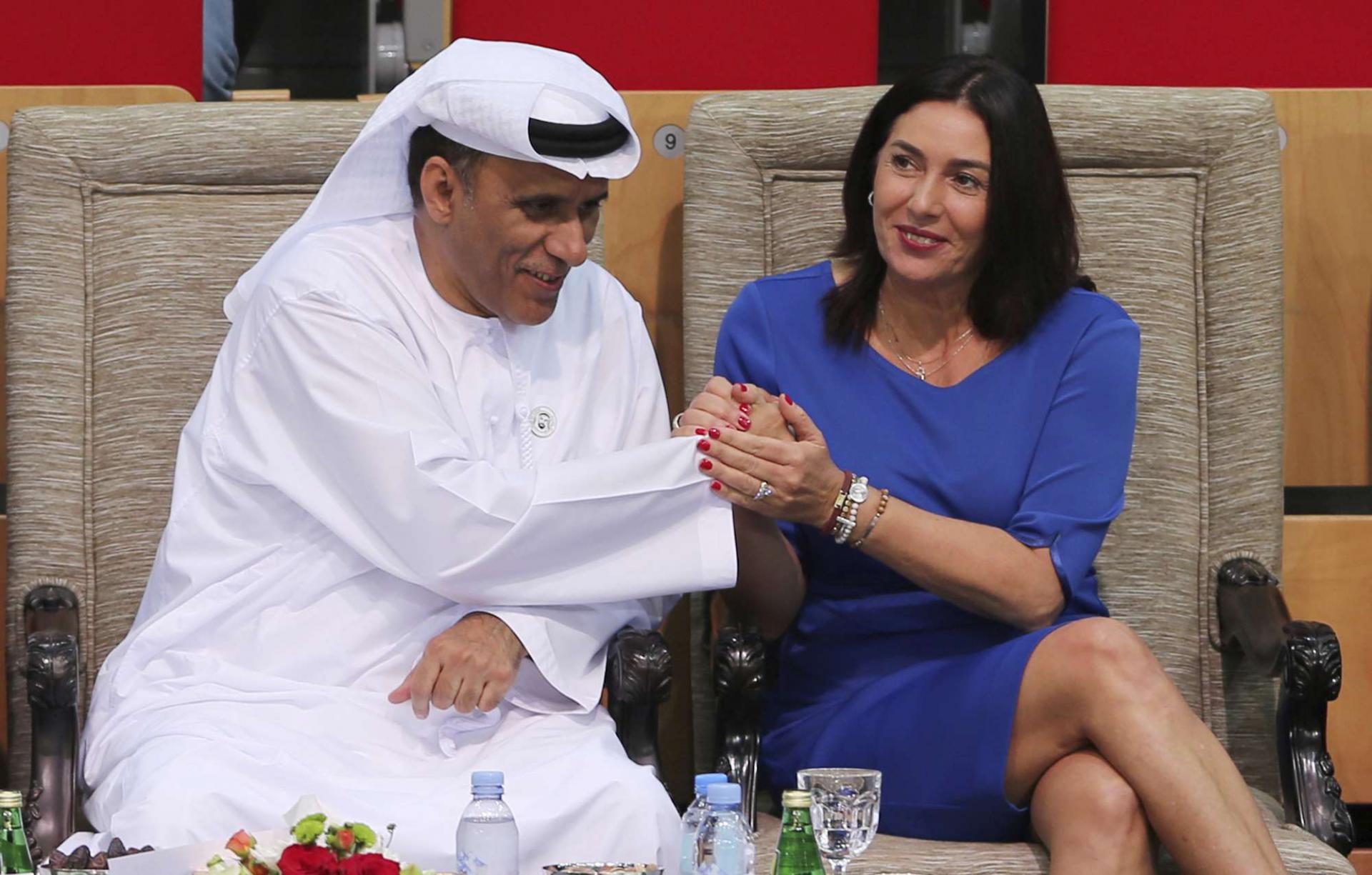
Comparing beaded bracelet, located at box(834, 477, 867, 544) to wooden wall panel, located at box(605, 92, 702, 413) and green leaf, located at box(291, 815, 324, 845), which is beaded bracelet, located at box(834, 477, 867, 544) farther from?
green leaf, located at box(291, 815, 324, 845)

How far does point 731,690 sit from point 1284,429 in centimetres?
126

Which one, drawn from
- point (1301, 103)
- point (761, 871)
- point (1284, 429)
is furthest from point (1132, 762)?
point (1301, 103)

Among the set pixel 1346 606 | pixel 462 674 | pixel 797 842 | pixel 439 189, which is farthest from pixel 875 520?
pixel 1346 606

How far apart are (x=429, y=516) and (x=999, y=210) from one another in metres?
0.94

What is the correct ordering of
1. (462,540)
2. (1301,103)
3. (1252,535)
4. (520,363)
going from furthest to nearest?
1. (1301,103)
2. (1252,535)
3. (520,363)
4. (462,540)

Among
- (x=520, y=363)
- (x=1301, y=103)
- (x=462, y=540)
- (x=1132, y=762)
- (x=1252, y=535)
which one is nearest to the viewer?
(x=1132, y=762)

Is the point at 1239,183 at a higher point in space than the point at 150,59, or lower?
lower

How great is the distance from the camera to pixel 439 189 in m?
2.59

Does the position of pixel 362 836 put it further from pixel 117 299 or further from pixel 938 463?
pixel 117 299

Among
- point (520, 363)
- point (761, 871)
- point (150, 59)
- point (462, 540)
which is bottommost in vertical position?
point (761, 871)

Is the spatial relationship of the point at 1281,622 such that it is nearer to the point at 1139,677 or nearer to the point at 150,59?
the point at 1139,677

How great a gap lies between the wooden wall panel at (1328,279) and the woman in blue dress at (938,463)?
2.12 feet

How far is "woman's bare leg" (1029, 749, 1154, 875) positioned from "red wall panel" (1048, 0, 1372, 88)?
65.8 inches

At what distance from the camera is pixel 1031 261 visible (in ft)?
8.97
